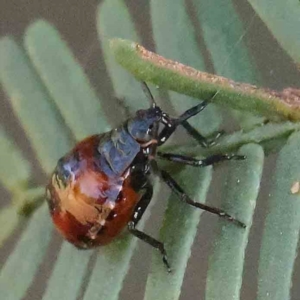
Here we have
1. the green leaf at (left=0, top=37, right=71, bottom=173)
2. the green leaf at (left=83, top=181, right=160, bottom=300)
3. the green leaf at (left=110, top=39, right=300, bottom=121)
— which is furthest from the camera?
the green leaf at (left=0, top=37, right=71, bottom=173)

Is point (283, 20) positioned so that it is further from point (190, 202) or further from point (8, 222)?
point (8, 222)

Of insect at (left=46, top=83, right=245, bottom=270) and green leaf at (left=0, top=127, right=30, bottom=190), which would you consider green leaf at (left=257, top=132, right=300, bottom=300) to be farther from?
green leaf at (left=0, top=127, right=30, bottom=190)

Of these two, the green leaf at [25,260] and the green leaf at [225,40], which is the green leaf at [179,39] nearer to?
the green leaf at [225,40]

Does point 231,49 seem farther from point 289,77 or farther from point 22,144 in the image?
point 22,144

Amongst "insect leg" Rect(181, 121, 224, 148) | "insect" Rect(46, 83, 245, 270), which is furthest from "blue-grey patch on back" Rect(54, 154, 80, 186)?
"insect leg" Rect(181, 121, 224, 148)

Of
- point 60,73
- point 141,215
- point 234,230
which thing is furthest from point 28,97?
point 234,230

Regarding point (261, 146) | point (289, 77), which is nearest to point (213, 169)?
point (261, 146)
